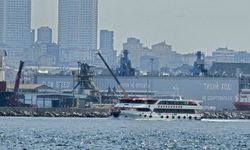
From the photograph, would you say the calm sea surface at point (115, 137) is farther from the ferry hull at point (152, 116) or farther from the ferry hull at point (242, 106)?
the ferry hull at point (242, 106)

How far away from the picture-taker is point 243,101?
17488 cm

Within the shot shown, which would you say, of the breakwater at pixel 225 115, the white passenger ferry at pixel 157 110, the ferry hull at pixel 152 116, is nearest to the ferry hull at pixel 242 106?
the breakwater at pixel 225 115

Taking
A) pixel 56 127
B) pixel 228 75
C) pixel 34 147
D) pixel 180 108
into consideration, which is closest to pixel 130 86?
pixel 228 75

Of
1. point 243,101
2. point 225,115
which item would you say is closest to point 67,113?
point 225,115

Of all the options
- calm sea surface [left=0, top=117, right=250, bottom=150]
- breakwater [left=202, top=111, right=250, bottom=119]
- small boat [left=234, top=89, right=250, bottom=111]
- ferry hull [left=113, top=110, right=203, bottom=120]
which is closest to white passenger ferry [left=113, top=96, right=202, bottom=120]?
ferry hull [left=113, top=110, right=203, bottom=120]

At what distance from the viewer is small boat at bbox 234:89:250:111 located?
173750mm

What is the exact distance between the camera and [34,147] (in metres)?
70.4

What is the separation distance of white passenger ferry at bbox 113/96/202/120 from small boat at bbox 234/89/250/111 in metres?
41.7

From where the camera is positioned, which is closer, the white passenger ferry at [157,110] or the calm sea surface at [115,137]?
the calm sea surface at [115,137]

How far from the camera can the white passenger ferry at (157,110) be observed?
418 feet

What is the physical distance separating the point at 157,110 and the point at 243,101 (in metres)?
46.9

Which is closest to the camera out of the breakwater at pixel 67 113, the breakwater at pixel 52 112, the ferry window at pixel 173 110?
the ferry window at pixel 173 110

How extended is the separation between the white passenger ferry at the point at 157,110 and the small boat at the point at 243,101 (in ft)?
137

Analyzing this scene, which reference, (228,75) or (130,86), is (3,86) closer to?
(130,86)
